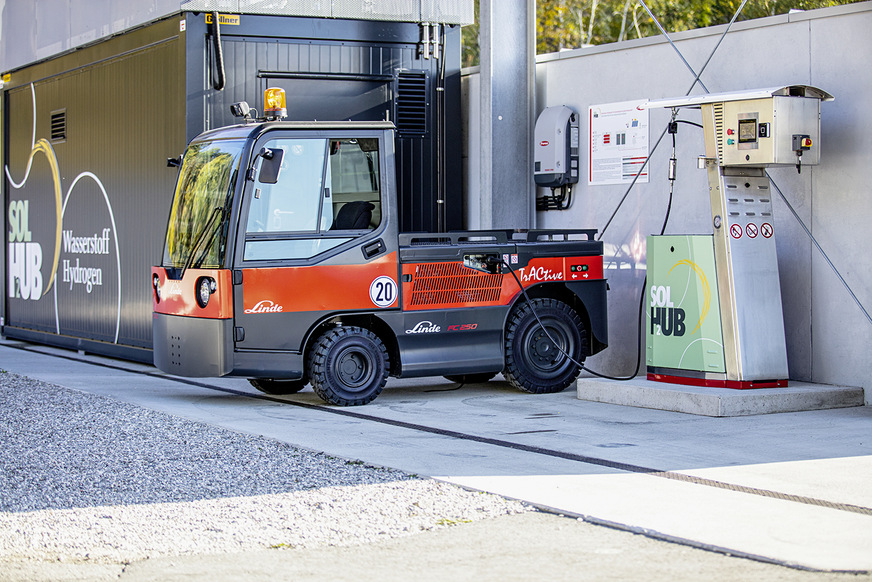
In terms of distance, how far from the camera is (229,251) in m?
9.77

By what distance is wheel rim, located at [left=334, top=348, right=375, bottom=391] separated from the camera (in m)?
10.2

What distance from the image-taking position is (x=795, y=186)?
1077 centimetres

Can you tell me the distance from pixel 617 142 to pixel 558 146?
2.38 feet

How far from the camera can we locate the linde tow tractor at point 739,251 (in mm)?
9781

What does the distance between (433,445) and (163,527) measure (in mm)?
2750

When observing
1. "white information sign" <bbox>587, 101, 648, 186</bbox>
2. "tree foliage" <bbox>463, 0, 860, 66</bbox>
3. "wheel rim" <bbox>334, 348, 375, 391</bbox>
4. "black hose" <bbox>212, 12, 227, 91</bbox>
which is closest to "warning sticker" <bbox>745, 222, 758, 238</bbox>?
"white information sign" <bbox>587, 101, 648, 186</bbox>

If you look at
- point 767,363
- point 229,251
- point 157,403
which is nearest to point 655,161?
point 767,363

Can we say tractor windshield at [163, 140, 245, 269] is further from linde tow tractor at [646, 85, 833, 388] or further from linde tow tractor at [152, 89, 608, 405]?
linde tow tractor at [646, 85, 833, 388]

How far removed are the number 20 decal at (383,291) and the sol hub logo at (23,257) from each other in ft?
27.9

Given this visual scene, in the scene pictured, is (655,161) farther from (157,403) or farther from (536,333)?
(157,403)

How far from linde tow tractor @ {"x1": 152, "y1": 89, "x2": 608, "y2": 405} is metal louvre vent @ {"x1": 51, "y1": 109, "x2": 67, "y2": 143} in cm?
602

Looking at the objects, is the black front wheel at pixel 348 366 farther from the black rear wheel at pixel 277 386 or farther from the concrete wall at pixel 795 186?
the concrete wall at pixel 795 186

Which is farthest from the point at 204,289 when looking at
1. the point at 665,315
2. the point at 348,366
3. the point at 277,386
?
the point at 665,315

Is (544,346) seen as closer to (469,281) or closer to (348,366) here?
(469,281)
